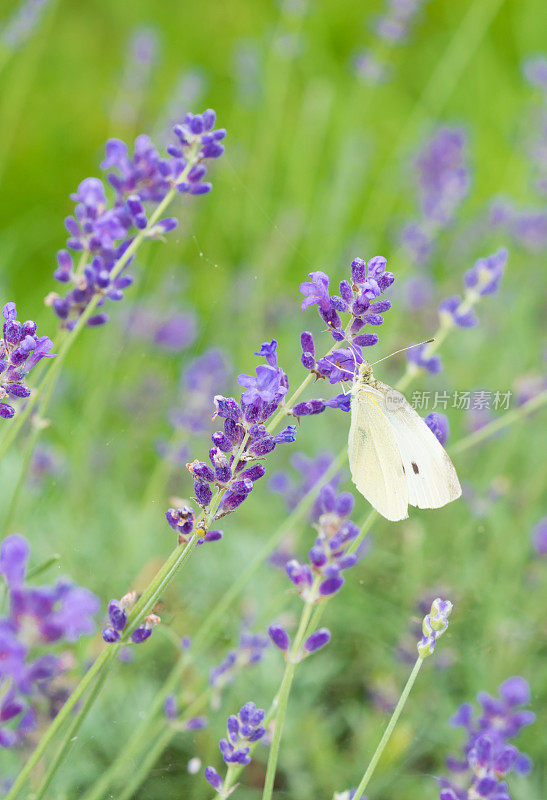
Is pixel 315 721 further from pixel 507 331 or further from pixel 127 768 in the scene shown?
pixel 507 331

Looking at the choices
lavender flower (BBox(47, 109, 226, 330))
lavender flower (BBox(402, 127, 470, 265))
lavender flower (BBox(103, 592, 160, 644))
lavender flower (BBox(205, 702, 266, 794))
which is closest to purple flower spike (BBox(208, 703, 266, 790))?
lavender flower (BBox(205, 702, 266, 794))

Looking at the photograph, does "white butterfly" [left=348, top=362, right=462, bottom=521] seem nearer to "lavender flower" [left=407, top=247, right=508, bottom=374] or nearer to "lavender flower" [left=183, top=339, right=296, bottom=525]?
"lavender flower" [left=407, top=247, right=508, bottom=374]

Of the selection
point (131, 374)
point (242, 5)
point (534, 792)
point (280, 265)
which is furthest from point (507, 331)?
point (242, 5)

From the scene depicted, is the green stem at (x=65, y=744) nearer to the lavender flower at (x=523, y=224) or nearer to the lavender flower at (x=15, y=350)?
the lavender flower at (x=15, y=350)

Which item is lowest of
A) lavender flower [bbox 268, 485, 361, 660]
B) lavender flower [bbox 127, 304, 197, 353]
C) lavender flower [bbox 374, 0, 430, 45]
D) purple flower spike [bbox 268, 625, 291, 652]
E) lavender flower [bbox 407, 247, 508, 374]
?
purple flower spike [bbox 268, 625, 291, 652]

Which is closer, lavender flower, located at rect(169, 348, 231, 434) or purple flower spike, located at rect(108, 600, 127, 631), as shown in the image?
purple flower spike, located at rect(108, 600, 127, 631)

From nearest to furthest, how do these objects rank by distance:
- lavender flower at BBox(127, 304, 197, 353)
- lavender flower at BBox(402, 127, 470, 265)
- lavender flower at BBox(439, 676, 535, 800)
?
lavender flower at BBox(439, 676, 535, 800) < lavender flower at BBox(127, 304, 197, 353) < lavender flower at BBox(402, 127, 470, 265)
